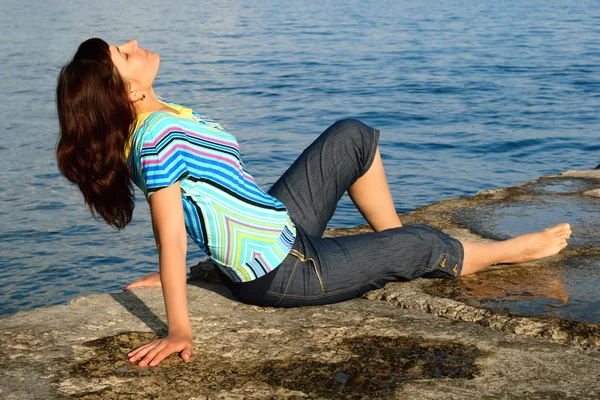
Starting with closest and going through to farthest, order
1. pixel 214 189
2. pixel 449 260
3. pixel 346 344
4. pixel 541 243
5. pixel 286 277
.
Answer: pixel 346 344, pixel 214 189, pixel 286 277, pixel 449 260, pixel 541 243

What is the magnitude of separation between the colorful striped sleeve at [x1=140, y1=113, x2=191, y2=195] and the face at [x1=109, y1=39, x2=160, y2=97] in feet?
0.51

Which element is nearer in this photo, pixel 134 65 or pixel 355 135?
pixel 134 65

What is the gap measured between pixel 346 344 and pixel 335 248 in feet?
1.64

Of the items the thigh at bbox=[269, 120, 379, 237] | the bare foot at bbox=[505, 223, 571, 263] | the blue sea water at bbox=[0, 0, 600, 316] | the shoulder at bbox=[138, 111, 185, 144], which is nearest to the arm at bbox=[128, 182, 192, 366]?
the shoulder at bbox=[138, 111, 185, 144]

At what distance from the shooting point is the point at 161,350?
2.84 metres

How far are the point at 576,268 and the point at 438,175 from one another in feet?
18.1

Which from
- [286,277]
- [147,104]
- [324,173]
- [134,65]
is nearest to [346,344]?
[286,277]

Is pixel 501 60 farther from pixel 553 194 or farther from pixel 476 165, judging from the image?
pixel 553 194

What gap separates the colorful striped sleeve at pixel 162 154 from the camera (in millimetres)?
2857

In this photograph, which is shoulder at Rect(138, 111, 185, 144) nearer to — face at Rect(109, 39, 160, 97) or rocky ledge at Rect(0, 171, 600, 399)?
face at Rect(109, 39, 160, 97)

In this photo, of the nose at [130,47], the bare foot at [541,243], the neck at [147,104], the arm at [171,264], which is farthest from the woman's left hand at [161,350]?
the bare foot at [541,243]

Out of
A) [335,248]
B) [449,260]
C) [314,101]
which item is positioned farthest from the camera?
[314,101]

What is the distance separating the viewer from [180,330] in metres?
2.91

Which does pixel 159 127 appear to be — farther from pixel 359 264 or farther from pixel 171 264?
pixel 359 264
